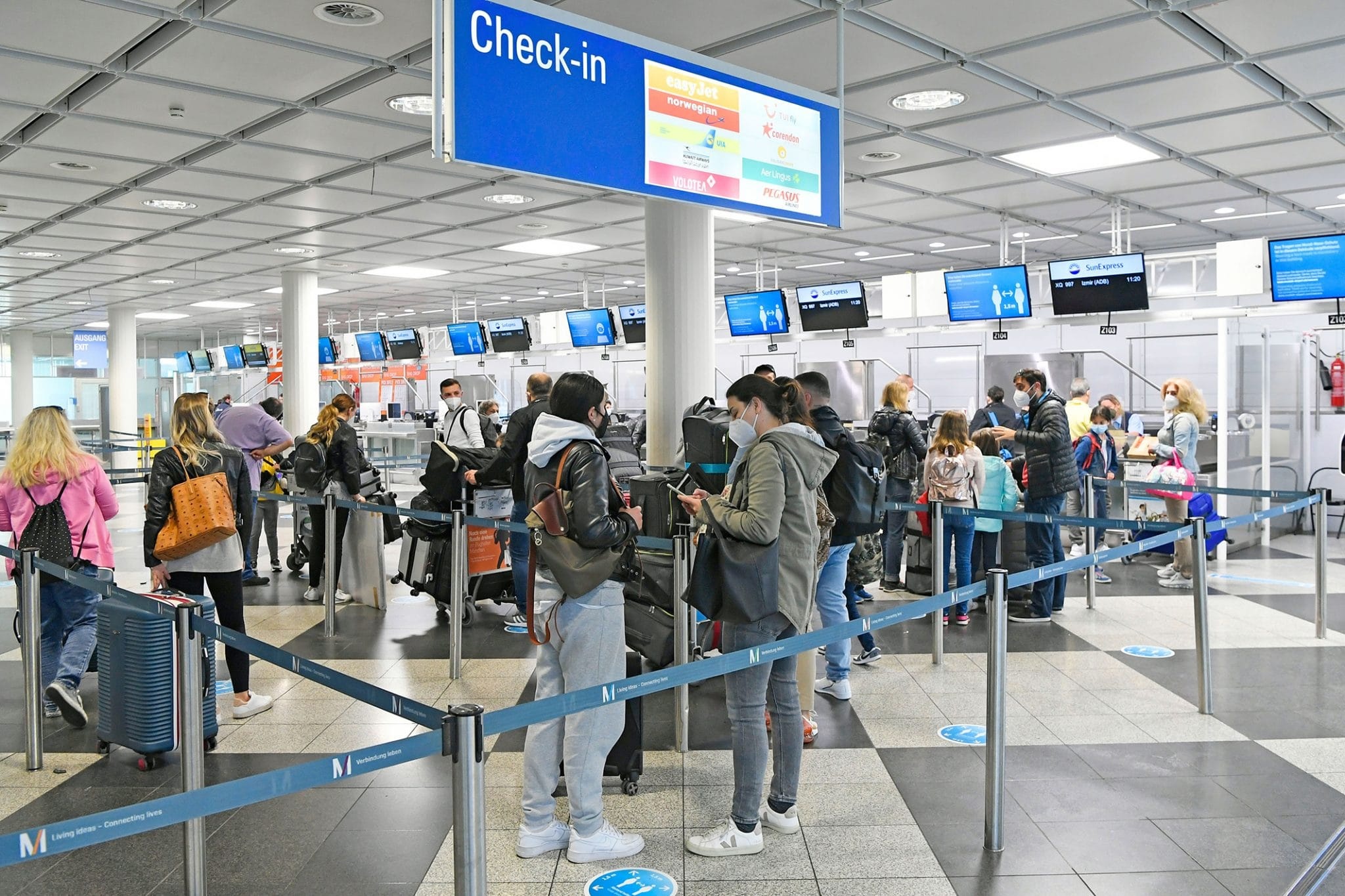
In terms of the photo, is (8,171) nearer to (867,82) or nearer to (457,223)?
(457,223)

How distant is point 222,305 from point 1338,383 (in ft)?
63.2

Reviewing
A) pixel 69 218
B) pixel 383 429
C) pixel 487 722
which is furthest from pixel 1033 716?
pixel 383 429

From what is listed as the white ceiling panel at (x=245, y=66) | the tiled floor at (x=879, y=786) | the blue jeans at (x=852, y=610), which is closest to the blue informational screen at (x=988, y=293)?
the tiled floor at (x=879, y=786)

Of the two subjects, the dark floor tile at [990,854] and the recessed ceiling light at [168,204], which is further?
the recessed ceiling light at [168,204]

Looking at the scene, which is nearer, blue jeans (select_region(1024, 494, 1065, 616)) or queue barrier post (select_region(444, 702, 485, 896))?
queue barrier post (select_region(444, 702, 485, 896))

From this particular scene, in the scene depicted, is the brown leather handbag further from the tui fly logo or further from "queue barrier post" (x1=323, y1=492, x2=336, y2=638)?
the tui fly logo

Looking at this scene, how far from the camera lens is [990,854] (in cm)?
343

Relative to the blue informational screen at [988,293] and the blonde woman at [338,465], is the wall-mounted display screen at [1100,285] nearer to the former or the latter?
the blue informational screen at [988,293]

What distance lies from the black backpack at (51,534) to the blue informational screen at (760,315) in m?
9.24

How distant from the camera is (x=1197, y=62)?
233 inches

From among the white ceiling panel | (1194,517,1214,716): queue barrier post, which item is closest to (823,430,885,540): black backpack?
(1194,517,1214,716): queue barrier post

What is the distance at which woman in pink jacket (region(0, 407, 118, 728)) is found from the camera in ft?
15.9

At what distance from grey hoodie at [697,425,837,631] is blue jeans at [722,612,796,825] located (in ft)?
0.40

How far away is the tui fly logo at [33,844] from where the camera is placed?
1.62 metres
